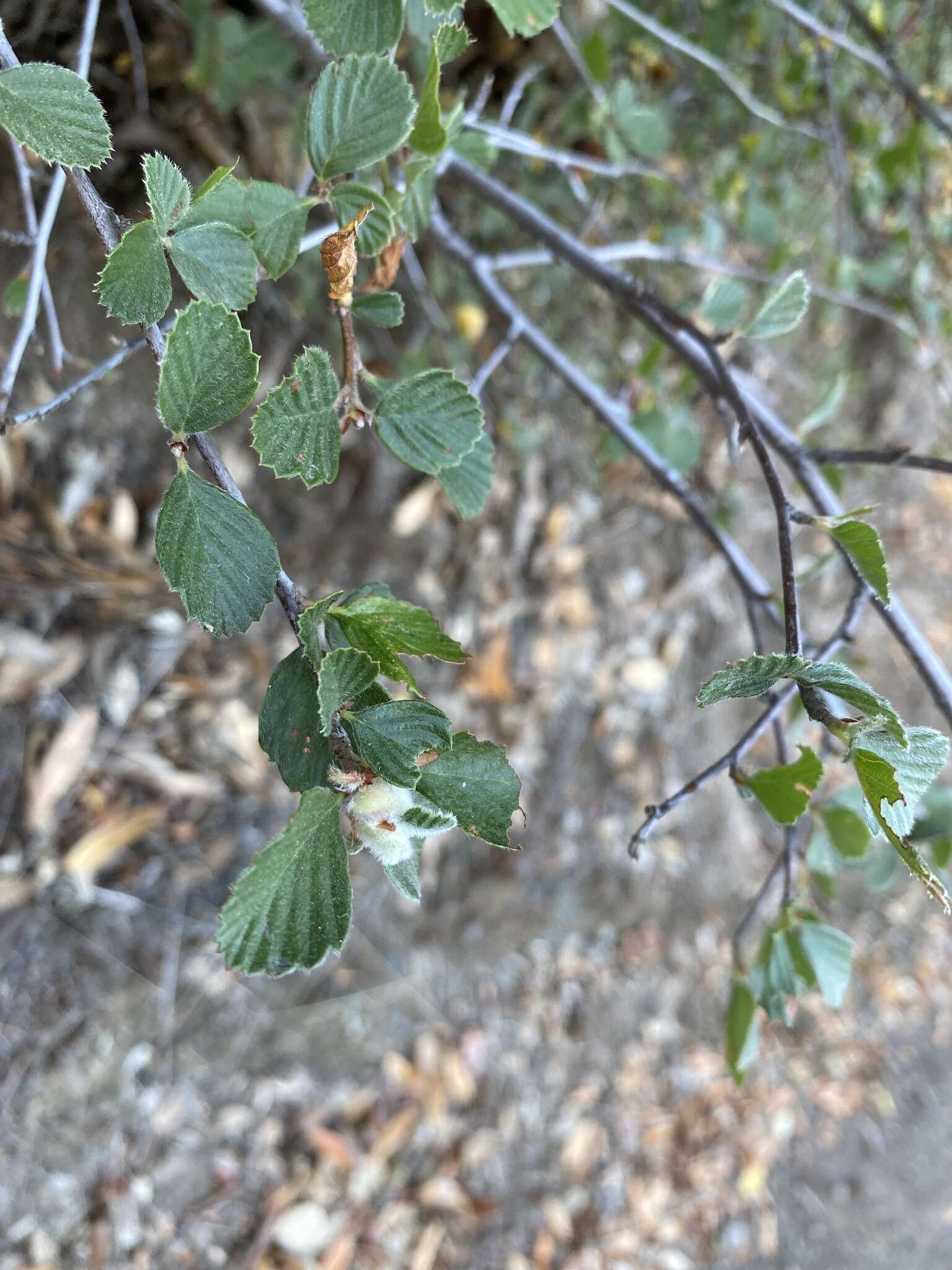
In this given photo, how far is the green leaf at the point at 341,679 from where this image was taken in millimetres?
308

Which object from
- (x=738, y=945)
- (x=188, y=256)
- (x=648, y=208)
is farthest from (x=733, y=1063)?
(x=648, y=208)

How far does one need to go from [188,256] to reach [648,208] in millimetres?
1116

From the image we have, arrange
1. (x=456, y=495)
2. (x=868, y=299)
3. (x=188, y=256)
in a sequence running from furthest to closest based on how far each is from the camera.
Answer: (x=868, y=299), (x=456, y=495), (x=188, y=256)

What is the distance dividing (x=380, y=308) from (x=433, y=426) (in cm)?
6

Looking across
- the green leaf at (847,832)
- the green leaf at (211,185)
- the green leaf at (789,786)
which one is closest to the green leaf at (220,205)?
the green leaf at (211,185)

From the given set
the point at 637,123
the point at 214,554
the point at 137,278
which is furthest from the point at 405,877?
the point at 637,123

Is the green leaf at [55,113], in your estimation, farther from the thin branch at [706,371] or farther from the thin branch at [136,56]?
the thin branch at [136,56]

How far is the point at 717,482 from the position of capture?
1742 mm

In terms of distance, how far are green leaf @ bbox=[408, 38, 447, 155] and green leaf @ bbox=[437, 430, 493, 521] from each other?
140 mm

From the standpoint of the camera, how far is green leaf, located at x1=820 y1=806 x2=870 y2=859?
1.71 ft

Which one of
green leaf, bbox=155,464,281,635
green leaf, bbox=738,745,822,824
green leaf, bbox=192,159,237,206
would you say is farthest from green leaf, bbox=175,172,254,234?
green leaf, bbox=738,745,822,824

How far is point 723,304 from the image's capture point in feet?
2.20

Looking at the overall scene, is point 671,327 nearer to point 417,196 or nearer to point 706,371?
point 706,371

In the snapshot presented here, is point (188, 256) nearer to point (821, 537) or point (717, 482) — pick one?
point (717, 482)
